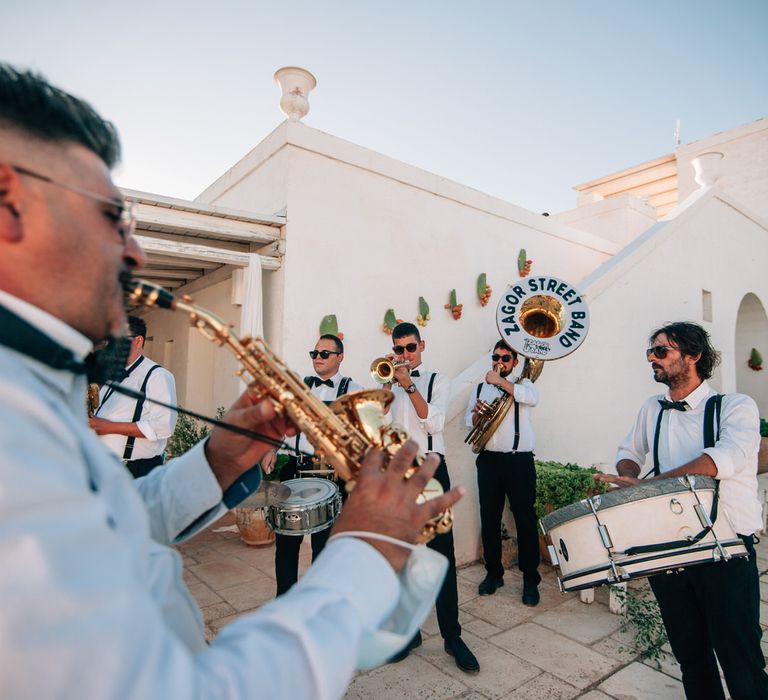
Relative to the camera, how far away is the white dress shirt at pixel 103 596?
2.16 feet

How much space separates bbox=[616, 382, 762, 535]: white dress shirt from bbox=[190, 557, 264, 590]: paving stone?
4052 mm

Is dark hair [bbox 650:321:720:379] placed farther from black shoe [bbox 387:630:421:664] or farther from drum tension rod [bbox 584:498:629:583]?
black shoe [bbox 387:630:421:664]

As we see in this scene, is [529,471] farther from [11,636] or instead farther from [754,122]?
[754,122]

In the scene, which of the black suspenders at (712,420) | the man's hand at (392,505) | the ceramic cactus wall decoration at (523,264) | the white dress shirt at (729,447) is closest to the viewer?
Result: the man's hand at (392,505)

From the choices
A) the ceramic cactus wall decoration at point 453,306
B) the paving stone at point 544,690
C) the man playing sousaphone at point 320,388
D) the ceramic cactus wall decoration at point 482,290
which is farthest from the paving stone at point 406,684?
the ceramic cactus wall decoration at point 482,290

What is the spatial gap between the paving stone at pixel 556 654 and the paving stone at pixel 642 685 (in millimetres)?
87

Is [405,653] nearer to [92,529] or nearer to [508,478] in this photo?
[508,478]

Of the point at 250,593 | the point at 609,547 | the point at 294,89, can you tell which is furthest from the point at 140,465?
the point at 294,89

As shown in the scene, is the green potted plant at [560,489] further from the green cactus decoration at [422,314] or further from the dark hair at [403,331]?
the green cactus decoration at [422,314]

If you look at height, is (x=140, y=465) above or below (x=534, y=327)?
below

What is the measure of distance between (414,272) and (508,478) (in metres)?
4.26

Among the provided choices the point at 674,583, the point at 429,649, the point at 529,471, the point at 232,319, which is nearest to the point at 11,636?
the point at 674,583

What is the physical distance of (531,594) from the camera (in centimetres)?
459

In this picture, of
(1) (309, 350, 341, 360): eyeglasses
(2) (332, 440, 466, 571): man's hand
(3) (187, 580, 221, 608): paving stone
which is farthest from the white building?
(2) (332, 440, 466, 571): man's hand
